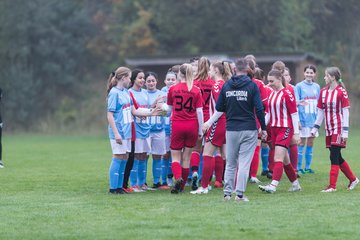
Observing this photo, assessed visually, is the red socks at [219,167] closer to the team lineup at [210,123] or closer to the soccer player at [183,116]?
the team lineup at [210,123]

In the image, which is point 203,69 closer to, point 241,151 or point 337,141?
point 241,151

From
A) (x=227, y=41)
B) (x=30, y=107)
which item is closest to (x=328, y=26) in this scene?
(x=227, y=41)

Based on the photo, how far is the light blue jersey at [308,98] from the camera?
17.0 metres

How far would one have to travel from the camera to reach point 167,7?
1940 inches

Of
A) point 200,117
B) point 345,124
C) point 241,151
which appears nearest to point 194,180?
point 200,117

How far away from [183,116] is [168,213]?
2472 mm

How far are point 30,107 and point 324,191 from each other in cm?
3472

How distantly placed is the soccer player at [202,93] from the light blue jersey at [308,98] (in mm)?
3749

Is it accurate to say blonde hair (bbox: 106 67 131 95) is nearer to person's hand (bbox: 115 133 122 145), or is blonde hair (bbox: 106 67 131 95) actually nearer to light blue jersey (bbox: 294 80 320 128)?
person's hand (bbox: 115 133 122 145)

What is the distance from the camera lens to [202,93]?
13.5m

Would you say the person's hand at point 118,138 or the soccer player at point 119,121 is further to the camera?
the soccer player at point 119,121

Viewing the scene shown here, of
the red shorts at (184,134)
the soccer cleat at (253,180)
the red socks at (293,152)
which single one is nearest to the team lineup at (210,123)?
the red shorts at (184,134)

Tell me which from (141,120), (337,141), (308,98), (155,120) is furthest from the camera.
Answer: (308,98)

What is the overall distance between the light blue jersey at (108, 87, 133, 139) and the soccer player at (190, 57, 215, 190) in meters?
1.08
